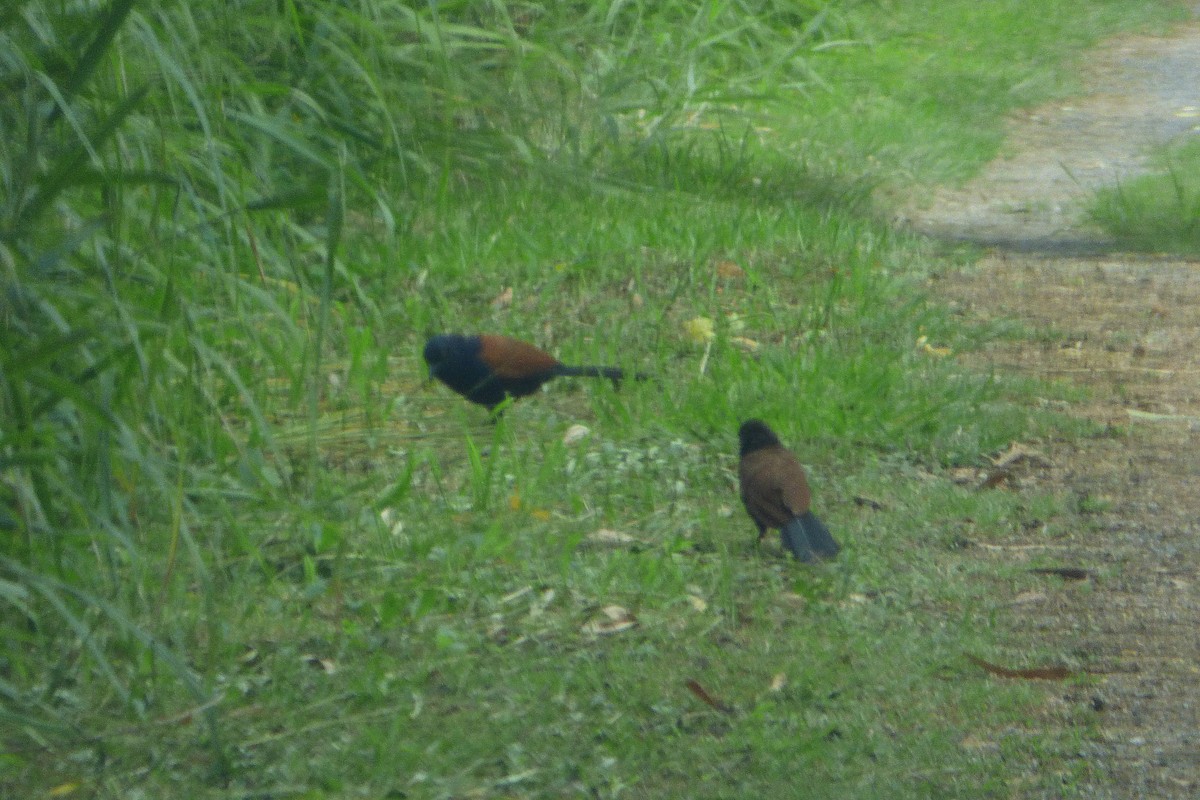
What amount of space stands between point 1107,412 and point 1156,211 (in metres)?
2.92

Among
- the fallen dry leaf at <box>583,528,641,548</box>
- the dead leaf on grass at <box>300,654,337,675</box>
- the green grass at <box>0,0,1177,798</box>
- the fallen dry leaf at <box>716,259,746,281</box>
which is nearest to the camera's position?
the green grass at <box>0,0,1177,798</box>

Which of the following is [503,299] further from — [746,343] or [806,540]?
[806,540]

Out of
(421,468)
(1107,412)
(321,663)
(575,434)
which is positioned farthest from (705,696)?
(1107,412)

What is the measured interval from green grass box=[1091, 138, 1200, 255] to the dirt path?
0.14m

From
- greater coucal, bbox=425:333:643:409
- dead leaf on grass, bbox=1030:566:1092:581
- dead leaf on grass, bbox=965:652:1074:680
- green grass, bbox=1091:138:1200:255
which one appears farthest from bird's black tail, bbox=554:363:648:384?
green grass, bbox=1091:138:1200:255

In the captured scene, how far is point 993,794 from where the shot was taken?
3.19 meters

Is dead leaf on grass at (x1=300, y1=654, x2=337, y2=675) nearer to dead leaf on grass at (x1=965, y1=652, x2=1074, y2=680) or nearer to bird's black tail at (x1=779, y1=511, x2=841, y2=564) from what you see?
bird's black tail at (x1=779, y1=511, x2=841, y2=564)

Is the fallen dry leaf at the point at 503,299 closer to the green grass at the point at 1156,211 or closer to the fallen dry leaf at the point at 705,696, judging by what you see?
the fallen dry leaf at the point at 705,696

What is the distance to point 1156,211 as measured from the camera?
322 inches

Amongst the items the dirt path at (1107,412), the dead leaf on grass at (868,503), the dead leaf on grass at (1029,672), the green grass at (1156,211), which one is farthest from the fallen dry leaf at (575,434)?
the green grass at (1156,211)

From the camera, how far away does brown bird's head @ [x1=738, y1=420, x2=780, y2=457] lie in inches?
182

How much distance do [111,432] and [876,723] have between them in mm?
1596

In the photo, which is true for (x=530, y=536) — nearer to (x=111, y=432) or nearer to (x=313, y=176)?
(x=111, y=432)

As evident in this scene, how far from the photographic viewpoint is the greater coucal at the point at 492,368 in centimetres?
528
